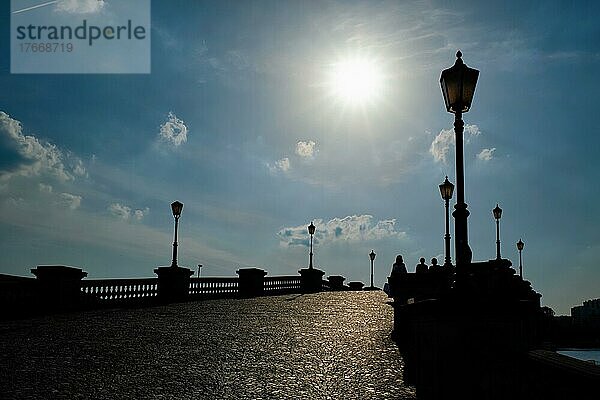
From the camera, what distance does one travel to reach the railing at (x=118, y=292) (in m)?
22.0

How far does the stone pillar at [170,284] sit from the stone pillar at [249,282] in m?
5.29

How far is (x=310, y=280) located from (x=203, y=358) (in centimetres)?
2851

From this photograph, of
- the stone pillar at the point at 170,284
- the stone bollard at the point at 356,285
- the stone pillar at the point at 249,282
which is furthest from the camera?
the stone bollard at the point at 356,285

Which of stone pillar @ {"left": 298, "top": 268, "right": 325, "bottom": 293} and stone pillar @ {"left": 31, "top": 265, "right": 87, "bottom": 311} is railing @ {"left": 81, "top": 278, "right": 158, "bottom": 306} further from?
stone pillar @ {"left": 298, "top": 268, "right": 325, "bottom": 293}

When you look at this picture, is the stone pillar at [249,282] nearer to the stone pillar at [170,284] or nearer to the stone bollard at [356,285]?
the stone pillar at [170,284]

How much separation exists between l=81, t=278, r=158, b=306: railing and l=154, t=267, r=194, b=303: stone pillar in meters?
0.29

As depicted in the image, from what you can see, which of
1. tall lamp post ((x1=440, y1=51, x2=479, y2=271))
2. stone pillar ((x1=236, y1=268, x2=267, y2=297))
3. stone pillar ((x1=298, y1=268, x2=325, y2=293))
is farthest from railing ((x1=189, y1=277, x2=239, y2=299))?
tall lamp post ((x1=440, y1=51, x2=479, y2=271))

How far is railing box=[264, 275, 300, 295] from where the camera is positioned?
3409 centimetres

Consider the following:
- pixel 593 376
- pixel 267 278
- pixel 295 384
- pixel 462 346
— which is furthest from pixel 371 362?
pixel 267 278

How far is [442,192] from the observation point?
24.5 m

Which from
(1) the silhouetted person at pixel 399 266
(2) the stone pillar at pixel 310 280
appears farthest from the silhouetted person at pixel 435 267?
(2) the stone pillar at pixel 310 280

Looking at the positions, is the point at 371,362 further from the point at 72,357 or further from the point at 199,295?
the point at 199,295

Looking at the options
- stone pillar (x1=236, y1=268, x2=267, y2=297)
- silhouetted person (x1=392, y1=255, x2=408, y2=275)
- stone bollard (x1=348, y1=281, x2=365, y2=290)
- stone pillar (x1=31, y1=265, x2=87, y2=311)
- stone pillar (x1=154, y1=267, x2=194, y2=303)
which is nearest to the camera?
stone pillar (x1=31, y1=265, x2=87, y2=311)

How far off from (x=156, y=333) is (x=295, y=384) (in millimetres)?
6706
